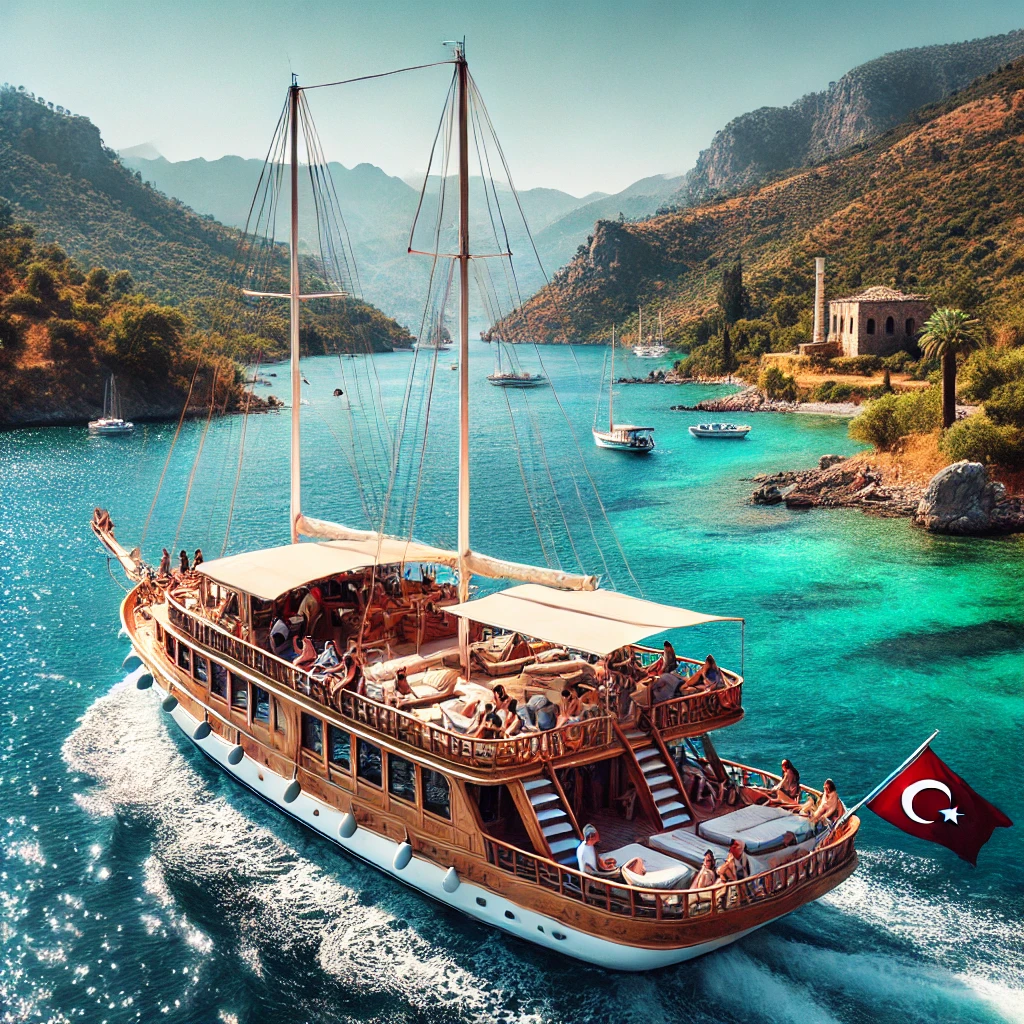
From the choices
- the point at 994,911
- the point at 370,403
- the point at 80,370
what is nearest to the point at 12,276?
the point at 80,370

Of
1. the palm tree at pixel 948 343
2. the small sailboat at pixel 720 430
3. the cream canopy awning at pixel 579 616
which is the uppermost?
the palm tree at pixel 948 343

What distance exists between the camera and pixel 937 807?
51.4ft

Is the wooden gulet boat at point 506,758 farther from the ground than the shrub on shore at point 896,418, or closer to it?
closer to it

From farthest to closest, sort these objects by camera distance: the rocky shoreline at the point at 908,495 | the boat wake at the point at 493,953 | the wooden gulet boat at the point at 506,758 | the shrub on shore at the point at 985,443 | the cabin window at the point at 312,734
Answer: the shrub on shore at the point at 985,443 < the rocky shoreline at the point at 908,495 < the cabin window at the point at 312,734 < the boat wake at the point at 493,953 < the wooden gulet boat at the point at 506,758

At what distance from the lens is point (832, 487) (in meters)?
60.7

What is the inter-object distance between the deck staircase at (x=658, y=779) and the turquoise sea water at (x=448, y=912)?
2.25 metres

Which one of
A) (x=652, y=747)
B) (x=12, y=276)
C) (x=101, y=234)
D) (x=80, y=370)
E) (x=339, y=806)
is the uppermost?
(x=101, y=234)

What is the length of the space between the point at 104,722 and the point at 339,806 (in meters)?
10.7

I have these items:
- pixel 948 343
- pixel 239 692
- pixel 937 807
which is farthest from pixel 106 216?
pixel 937 807

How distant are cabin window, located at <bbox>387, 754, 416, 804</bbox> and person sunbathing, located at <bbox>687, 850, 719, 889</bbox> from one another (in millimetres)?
5060

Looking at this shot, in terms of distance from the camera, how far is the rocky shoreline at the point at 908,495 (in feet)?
167

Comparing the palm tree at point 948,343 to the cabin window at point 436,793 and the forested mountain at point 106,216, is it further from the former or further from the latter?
the forested mountain at point 106,216

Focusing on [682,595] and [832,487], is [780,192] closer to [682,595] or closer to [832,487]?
[832,487]

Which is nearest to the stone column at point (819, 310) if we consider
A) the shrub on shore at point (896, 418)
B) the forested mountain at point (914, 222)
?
the forested mountain at point (914, 222)
